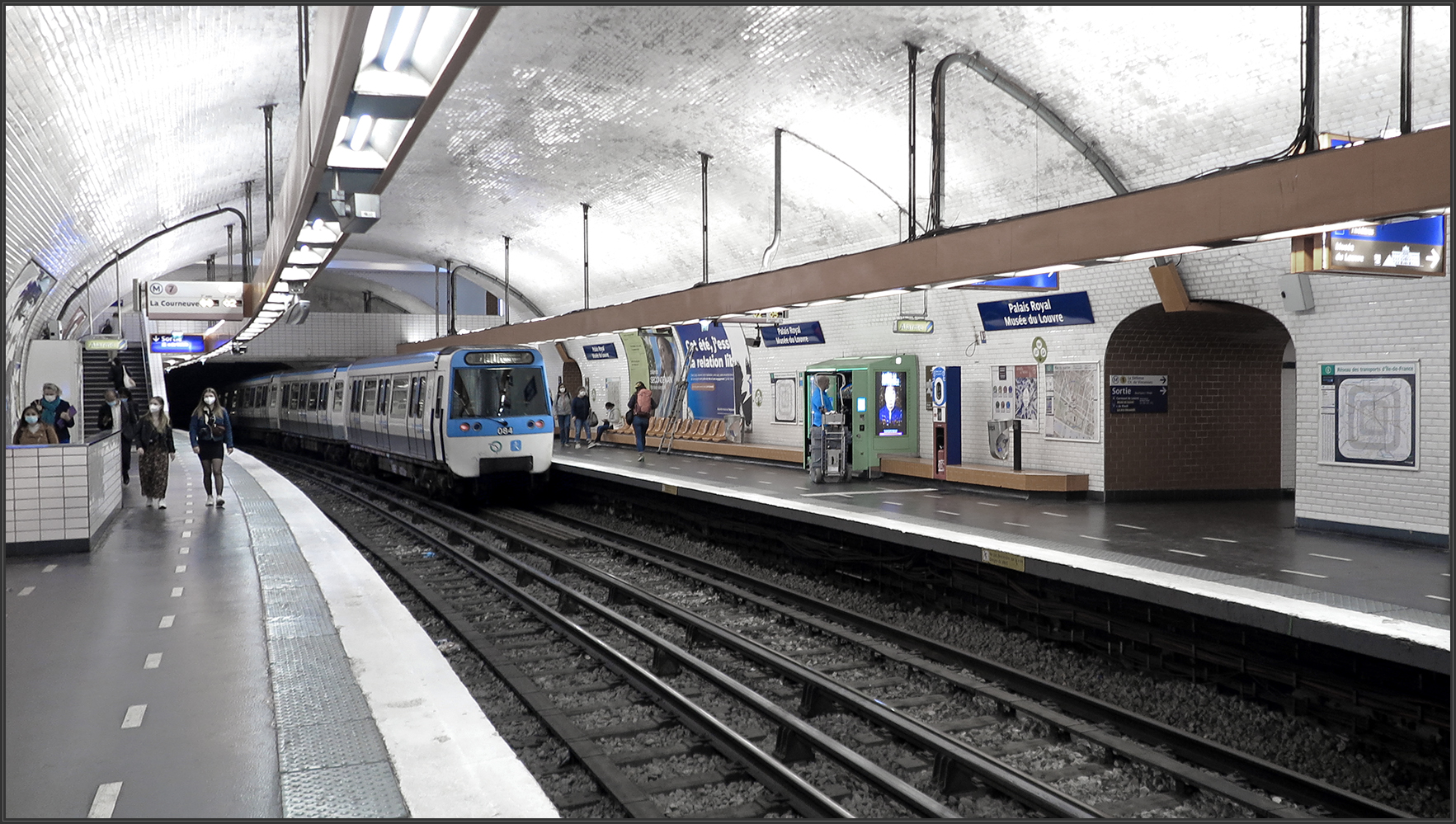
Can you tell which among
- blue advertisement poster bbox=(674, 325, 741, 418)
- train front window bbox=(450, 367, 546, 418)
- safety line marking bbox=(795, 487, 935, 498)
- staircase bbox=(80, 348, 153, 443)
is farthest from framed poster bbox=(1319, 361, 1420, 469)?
staircase bbox=(80, 348, 153, 443)

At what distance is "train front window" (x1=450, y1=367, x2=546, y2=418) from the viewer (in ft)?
49.5

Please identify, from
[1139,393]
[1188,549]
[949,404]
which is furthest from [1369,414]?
[949,404]

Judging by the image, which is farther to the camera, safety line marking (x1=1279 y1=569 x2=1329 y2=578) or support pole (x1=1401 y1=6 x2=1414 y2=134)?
safety line marking (x1=1279 y1=569 x2=1329 y2=578)

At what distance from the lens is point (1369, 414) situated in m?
9.02

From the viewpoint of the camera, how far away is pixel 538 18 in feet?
35.0

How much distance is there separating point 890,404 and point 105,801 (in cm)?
1255

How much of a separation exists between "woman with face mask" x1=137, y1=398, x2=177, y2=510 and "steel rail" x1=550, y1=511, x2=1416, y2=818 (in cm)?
781

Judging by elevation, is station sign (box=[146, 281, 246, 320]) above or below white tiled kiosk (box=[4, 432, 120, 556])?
above

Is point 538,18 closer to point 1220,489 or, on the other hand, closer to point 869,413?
point 869,413

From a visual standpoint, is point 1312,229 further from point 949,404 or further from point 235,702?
point 949,404

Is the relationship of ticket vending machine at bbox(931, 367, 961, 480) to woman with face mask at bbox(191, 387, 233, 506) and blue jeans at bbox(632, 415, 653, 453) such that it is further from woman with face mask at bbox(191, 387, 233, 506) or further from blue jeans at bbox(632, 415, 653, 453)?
woman with face mask at bbox(191, 387, 233, 506)

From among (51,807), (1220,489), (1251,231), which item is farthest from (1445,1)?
(51,807)

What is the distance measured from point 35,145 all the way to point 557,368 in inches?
781

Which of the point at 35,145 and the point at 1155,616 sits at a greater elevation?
the point at 35,145
